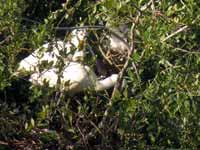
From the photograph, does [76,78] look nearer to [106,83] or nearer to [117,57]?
[106,83]

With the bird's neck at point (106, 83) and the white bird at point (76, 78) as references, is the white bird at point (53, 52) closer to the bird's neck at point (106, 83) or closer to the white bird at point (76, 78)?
the white bird at point (76, 78)

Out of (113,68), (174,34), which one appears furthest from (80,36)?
(174,34)

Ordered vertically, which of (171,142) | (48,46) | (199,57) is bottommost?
(171,142)

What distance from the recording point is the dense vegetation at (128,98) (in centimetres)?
252

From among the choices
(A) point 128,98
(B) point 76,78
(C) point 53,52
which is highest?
(C) point 53,52

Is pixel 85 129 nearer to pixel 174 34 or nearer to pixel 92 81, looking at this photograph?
pixel 92 81

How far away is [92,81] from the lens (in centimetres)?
278

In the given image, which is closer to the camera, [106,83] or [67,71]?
[67,71]

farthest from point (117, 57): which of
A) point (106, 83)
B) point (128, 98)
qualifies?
point (128, 98)

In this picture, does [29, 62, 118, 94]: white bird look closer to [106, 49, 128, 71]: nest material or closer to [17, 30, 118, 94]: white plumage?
[17, 30, 118, 94]: white plumage

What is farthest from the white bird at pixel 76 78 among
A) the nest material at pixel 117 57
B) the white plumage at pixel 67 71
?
the nest material at pixel 117 57

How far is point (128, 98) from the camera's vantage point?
A: 2598 millimetres

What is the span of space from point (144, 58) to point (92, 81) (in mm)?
342

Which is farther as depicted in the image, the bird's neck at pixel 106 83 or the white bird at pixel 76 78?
the bird's neck at pixel 106 83
